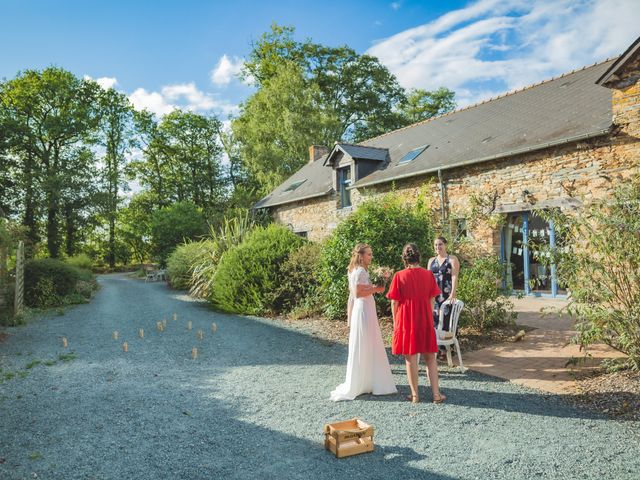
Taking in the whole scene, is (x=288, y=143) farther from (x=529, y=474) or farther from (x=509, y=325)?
(x=529, y=474)

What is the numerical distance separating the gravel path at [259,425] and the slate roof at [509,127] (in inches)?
299

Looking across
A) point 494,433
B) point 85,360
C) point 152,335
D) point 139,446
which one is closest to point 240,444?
point 139,446

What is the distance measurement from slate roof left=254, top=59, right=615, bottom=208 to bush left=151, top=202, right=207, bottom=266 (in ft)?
33.4

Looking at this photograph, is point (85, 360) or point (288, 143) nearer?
point (85, 360)

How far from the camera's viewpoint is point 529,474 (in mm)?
3133

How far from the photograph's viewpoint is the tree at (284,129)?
91.4ft

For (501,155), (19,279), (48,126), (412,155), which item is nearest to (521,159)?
(501,155)

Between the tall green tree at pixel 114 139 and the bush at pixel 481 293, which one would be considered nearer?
the bush at pixel 481 293

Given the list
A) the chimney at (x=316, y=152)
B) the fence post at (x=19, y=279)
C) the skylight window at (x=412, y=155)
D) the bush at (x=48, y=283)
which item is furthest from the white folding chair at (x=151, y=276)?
the skylight window at (x=412, y=155)

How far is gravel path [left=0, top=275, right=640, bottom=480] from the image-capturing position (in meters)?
3.25

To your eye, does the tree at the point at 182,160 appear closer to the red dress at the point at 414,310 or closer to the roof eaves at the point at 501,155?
the roof eaves at the point at 501,155

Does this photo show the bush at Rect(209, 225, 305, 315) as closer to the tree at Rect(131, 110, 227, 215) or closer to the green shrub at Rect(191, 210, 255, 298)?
the green shrub at Rect(191, 210, 255, 298)

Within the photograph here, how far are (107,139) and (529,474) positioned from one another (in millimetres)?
40691

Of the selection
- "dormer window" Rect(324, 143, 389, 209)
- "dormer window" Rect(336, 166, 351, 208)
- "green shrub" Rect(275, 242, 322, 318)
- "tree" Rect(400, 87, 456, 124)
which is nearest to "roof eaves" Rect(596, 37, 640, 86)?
"green shrub" Rect(275, 242, 322, 318)
